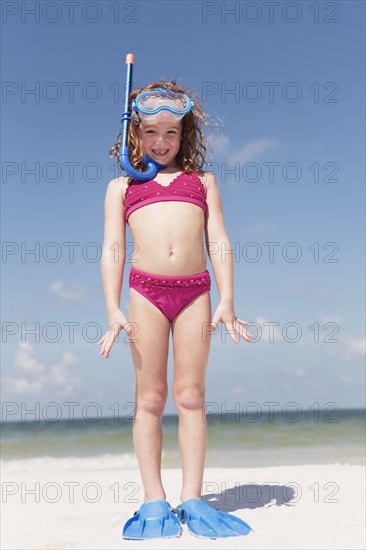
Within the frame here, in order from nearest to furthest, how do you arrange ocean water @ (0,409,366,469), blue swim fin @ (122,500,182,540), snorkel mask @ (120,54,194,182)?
blue swim fin @ (122,500,182,540) < snorkel mask @ (120,54,194,182) < ocean water @ (0,409,366,469)

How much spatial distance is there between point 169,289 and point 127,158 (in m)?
0.83

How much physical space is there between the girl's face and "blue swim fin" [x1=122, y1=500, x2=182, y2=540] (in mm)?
1990

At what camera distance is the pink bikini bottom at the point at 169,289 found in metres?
3.52

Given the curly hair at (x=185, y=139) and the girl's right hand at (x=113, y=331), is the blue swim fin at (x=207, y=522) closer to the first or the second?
the girl's right hand at (x=113, y=331)

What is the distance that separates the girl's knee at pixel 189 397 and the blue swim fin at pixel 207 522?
0.51 meters

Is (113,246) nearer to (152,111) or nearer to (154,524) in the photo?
(152,111)

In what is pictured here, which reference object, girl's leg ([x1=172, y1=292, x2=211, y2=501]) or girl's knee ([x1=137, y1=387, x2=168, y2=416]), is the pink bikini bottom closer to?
girl's leg ([x1=172, y1=292, x2=211, y2=501])

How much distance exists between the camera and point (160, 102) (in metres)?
3.67

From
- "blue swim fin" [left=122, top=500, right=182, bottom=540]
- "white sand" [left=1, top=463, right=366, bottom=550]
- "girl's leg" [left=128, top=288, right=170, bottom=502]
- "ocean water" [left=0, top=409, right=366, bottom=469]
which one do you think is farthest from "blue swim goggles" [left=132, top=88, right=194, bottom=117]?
"ocean water" [left=0, top=409, right=366, bottom=469]

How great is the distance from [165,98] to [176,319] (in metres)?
1.31

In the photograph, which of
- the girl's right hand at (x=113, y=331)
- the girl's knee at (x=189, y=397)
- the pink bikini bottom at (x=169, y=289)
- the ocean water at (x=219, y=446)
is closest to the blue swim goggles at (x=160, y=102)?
the pink bikini bottom at (x=169, y=289)

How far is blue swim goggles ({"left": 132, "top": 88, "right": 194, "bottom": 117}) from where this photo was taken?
3654 millimetres

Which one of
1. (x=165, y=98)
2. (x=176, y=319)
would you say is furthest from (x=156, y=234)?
(x=165, y=98)

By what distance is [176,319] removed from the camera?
11.8 ft
